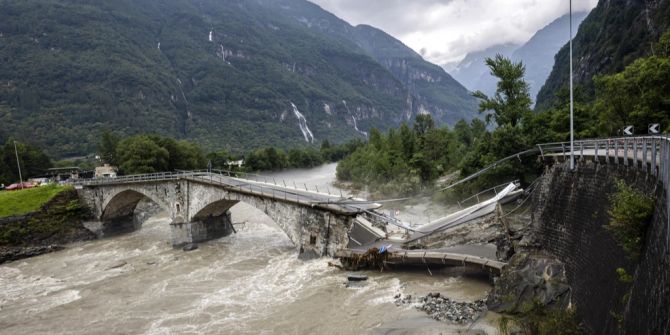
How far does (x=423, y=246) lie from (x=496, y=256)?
4494 millimetres

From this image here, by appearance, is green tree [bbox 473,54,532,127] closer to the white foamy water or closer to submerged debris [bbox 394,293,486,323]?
the white foamy water

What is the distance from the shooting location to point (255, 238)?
37562mm

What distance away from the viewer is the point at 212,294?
23.2 meters

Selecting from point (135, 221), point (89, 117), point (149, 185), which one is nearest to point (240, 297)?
point (149, 185)

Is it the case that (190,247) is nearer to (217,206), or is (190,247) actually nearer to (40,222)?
(217,206)

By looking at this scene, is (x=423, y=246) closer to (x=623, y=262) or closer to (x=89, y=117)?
(x=623, y=262)

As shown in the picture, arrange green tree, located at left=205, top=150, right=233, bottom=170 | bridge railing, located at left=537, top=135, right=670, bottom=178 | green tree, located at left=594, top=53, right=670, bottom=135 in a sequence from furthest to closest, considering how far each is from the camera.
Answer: green tree, located at left=205, top=150, right=233, bottom=170 < green tree, located at left=594, top=53, right=670, bottom=135 < bridge railing, located at left=537, top=135, right=670, bottom=178

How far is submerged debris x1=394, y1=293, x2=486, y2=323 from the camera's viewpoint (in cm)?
1576

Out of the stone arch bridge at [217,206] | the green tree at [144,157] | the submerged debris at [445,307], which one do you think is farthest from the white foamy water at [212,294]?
the green tree at [144,157]

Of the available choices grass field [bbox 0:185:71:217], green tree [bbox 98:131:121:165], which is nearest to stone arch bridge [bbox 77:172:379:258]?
grass field [bbox 0:185:71:217]

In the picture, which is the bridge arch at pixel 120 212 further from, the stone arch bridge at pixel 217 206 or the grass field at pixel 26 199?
the grass field at pixel 26 199

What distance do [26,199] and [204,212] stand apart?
2393cm

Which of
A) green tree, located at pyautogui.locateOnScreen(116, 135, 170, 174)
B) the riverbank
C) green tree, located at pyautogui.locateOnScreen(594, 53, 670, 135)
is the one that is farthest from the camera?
green tree, located at pyautogui.locateOnScreen(116, 135, 170, 174)

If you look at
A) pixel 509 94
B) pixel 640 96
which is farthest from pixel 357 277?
pixel 640 96
